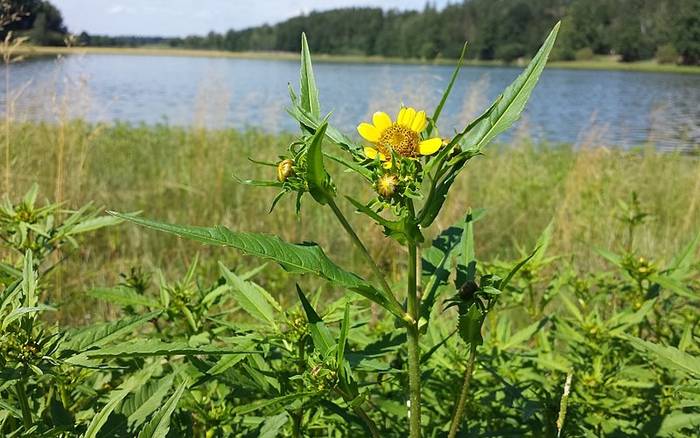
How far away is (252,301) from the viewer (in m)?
0.87

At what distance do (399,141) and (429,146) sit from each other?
1.3 inches

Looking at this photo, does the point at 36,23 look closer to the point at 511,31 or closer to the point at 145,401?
the point at 145,401

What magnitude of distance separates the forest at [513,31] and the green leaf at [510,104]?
2288 centimetres

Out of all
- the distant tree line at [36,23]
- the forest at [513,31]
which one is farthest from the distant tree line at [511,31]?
the distant tree line at [36,23]

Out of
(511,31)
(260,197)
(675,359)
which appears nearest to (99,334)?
(675,359)

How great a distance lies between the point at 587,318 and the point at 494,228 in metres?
2.40

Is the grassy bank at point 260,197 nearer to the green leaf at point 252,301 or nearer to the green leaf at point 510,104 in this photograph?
the green leaf at point 252,301

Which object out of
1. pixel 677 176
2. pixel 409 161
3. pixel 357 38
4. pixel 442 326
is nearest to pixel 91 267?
pixel 442 326

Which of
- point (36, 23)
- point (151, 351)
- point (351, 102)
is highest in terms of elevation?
point (36, 23)

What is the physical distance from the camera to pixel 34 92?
425 cm

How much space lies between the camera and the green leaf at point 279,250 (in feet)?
1.82

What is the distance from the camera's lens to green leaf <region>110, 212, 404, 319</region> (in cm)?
55

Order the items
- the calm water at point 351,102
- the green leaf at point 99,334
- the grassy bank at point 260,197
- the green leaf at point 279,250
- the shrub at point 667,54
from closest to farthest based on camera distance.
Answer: the green leaf at point 279,250, the green leaf at point 99,334, the grassy bank at point 260,197, the calm water at point 351,102, the shrub at point 667,54

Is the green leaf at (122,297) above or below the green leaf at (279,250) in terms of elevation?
below
